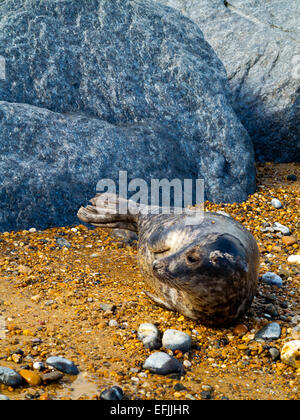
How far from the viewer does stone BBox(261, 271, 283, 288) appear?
3578mm

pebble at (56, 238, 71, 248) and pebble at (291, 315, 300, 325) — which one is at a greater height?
pebble at (56, 238, 71, 248)

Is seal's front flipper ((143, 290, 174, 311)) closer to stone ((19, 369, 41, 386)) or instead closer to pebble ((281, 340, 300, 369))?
pebble ((281, 340, 300, 369))

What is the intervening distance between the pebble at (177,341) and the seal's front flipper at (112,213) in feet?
4.61

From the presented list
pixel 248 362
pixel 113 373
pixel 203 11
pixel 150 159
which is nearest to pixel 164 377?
pixel 113 373

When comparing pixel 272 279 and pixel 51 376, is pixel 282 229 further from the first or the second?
pixel 51 376

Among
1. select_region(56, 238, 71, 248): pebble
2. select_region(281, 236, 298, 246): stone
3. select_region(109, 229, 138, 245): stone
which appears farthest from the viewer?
select_region(109, 229, 138, 245): stone

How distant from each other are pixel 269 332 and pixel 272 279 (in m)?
0.76

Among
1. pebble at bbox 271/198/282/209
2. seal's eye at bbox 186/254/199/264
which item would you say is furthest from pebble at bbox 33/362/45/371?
pebble at bbox 271/198/282/209

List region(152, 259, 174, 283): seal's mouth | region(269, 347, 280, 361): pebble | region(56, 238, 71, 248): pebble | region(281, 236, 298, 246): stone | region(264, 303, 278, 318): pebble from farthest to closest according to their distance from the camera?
1. region(281, 236, 298, 246): stone
2. region(56, 238, 71, 248): pebble
3. region(264, 303, 278, 318): pebble
4. region(152, 259, 174, 283): seal's mouth
5. region(269, 347, 280, 361): pebble

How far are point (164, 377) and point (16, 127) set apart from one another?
2.93 meters

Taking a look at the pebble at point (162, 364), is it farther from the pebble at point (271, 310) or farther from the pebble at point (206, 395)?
the pebble at point (271, 310)

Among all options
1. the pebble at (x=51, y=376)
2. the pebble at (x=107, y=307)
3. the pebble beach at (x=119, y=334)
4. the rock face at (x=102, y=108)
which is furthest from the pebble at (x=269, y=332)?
the rock face at (x=102, y=108)

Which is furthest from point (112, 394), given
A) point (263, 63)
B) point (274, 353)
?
point (263, 63)

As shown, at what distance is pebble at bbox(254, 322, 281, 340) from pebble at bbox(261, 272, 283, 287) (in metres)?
0.66
